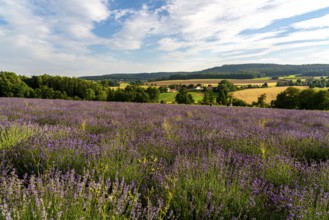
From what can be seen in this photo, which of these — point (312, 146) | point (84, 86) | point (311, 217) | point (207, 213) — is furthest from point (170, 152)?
point (84, 86)

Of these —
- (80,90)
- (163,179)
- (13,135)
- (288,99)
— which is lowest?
(288,99)

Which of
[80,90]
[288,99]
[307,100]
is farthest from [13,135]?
[80,90]

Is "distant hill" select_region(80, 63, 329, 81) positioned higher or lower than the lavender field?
higher

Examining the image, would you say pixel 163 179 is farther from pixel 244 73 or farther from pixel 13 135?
pixel 244 73

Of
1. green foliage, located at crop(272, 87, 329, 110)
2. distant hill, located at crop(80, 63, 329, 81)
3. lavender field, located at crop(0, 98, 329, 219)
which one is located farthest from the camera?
distant hill, located at crop(80, 63, 329, 81)

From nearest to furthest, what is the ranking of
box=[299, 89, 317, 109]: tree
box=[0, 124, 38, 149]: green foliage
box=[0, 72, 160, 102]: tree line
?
box=[0, 124, 38, 149]: green foliage < box=[299, 89, 317, 109]: tree < box=[0, 72, 160, 102]: tree line

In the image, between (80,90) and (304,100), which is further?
(80,90)

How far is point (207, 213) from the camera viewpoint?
1713mm

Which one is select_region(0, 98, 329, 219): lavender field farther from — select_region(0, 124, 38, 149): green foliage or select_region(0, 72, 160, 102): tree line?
select_region(0, 72, 160, 102): tree line

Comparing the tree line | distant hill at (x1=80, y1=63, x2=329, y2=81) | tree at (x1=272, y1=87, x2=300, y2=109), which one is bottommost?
tree at (x1=272, y1=87, x2=300, y2=109)

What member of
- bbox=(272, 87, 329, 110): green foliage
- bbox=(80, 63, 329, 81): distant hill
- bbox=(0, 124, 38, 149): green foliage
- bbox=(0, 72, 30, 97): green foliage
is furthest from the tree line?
bbox=(80, 63, 329, 81): distant hill

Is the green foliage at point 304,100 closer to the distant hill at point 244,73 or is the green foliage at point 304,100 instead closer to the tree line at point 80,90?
the tree line at point 80,90

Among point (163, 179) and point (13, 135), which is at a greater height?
point (13, 135)

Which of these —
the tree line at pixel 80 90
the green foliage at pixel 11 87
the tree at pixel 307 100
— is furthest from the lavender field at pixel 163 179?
the green foliage at pixel 11 87
